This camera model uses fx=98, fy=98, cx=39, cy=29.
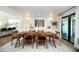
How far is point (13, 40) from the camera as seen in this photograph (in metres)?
4.05

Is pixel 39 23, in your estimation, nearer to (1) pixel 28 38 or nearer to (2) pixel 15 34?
(1) pixel 28 38

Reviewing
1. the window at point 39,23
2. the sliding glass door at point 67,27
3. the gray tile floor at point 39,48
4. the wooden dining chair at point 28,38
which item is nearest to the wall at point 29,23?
the window at point 39,23

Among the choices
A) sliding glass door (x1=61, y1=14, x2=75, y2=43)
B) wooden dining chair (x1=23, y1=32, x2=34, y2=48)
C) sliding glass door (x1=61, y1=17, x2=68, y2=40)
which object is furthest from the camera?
sliding glass door (x1=61, y1=17, x2=68, y2=40)

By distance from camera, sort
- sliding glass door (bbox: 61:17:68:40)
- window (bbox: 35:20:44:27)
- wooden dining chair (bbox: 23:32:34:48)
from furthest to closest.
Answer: sliding glass door (bbox: 61:17:68:40), window (bbox: 35:20:44:27), wooden dining chair (bbox: 23:32:34:48)

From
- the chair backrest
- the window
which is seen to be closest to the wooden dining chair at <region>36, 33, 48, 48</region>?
the window

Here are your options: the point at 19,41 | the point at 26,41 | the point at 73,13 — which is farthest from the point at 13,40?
the point at 73,13

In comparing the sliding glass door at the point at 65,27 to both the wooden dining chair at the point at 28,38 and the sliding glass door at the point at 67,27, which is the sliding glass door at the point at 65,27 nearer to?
the sliding glass door at the point at 67,27

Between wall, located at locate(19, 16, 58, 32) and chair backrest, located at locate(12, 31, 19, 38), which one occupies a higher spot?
wall, located at locate(19, 16, 58, 32)

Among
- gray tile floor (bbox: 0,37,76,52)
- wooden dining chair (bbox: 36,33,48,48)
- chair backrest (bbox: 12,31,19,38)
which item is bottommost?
gray tile floor (bbox: 0,37,76,52)

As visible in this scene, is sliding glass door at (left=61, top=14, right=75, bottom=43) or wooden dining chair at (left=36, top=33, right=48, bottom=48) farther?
sliding glass door at (left=61, top=14, right=75, bottom=43)

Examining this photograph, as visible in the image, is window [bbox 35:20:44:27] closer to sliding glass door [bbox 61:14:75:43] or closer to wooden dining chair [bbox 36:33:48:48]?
wooden dining chair [bbox 36:33:48:48]
